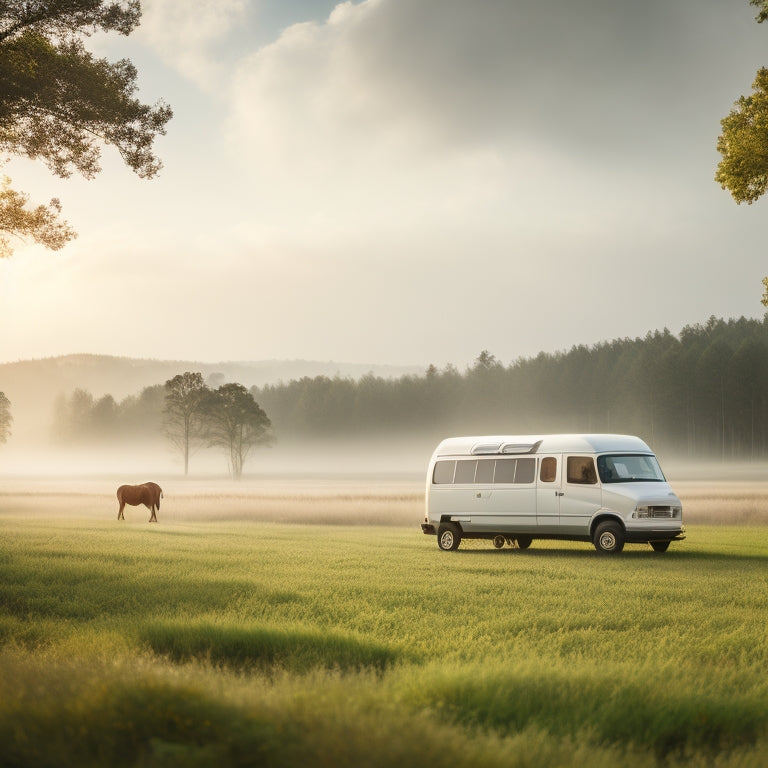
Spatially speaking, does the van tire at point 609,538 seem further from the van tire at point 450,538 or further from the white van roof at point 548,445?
the van tire at point 450,538

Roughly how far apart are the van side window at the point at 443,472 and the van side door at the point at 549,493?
2761 mm

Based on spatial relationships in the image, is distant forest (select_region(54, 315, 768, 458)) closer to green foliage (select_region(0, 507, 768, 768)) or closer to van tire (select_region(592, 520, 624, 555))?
van tire (select_region(592, 520, 624, 555))

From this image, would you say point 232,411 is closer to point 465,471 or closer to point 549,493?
point 465,471

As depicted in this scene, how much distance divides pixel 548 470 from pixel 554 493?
2.11 ft

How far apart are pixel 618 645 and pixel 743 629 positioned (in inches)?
87.6

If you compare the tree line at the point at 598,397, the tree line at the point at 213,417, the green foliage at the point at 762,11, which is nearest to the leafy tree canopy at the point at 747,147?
the green foliage at the point at 762,11

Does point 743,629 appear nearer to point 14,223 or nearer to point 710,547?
point 710,547

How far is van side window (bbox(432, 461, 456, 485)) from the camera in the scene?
2548 cm

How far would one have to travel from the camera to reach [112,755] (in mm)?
5348

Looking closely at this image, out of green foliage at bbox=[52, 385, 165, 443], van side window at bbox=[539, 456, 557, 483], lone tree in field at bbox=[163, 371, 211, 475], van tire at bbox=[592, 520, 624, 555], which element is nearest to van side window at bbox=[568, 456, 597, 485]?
van side window at bbox=[539, 456, 557, 483]

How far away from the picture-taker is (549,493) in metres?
23.4

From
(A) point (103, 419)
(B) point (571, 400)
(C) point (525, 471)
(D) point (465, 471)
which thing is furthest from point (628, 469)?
(A) point (103, 419)

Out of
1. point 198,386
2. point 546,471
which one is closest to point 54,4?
point 546,471

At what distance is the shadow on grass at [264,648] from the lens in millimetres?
9680
